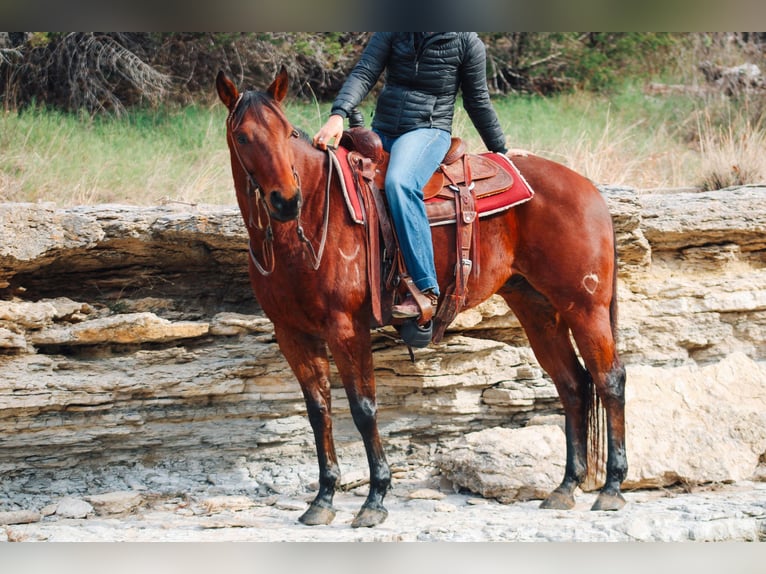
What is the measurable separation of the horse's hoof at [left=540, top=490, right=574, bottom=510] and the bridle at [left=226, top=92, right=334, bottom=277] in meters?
2.14

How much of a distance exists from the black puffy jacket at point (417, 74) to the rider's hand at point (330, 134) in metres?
0.26

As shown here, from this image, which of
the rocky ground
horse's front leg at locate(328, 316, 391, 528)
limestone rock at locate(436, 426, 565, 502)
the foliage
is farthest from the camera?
the foliage

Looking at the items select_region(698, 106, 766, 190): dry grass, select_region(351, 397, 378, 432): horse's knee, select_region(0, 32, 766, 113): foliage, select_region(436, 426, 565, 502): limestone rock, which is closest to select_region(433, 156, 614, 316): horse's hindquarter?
select_region(351, 397, 378, 432): horse's knee

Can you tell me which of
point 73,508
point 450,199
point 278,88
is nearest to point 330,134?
point 278,88

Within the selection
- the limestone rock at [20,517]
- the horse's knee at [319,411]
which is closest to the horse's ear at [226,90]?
the horse's knee at [319,411]

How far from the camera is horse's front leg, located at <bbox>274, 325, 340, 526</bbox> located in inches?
205

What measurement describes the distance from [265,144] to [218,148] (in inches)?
176

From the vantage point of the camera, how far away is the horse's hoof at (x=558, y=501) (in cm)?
554

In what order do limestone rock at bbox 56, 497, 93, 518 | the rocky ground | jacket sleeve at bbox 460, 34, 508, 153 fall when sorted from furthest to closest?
limestone rock at bbox 56, 497, 93, 518 → jacket sleeve at bbox 460, 34, 508, 153 → the rocky ground

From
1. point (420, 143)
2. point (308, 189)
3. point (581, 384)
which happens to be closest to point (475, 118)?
point (420, 143)

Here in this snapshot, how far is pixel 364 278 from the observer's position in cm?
506

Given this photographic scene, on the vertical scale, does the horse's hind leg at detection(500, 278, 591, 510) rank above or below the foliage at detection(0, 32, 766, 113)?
below

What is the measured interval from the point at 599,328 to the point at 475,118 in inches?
61.0

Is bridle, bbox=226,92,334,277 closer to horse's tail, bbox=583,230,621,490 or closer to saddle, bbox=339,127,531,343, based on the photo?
saddle, bbox=339,127,531,343
